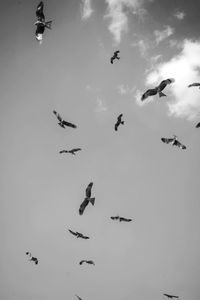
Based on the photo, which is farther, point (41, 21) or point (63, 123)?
point (63, 123)

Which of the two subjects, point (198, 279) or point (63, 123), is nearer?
point (63, 123)

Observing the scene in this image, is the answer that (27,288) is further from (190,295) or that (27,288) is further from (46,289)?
(190,295)

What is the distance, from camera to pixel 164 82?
15.3m

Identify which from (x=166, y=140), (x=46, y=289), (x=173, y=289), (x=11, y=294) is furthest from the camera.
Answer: (x=173, y=289)

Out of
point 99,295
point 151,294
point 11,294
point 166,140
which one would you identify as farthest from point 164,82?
point 151,294

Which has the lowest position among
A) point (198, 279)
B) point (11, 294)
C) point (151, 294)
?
point (11, 294)

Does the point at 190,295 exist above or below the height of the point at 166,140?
above

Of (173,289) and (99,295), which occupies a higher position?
(173,289)

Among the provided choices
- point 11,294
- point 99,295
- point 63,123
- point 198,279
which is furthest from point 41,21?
point 198,279

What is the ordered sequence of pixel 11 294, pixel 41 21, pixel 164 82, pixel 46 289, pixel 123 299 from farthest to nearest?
pixel 123 299 < pixel 46 289 < pixel 11 294 < pixel 164 82 < pixel 41 21

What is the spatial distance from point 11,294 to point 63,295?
22515mm

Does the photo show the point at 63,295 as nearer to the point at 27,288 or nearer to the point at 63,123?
the point at 27,288

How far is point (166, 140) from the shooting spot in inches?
693

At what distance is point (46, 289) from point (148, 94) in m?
125
